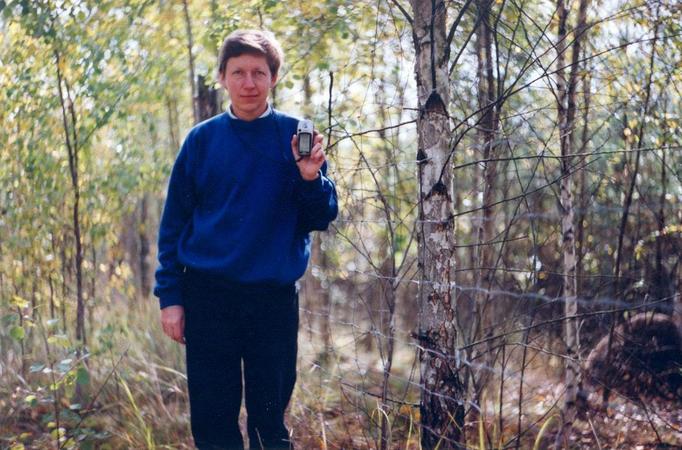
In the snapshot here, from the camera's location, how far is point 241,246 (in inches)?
103

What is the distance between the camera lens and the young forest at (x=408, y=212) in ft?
10.4

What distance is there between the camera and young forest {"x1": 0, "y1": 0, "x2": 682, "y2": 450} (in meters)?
3.18

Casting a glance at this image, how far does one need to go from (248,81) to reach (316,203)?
0.50m

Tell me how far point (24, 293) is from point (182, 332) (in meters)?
2.67

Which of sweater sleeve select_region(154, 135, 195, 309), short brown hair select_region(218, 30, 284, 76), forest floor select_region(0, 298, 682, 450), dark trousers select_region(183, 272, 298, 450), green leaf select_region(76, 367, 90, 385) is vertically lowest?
forest floor select_region(0, 298, 682, 450)

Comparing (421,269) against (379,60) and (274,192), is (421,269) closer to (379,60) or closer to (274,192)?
(274,192)

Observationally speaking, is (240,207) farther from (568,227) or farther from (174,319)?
(568,227)

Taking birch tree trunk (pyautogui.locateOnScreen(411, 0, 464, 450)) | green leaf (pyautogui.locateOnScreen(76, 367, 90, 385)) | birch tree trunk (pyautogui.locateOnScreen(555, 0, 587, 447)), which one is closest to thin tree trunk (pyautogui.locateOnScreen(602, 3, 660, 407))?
birch tree trunk (pyautogui.locateOnScreen(555, 0, 587, 447))

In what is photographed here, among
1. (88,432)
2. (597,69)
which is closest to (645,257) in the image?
(597,69)

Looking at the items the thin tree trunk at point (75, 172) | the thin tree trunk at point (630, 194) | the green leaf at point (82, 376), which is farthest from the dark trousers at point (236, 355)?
the thin tree trunk at point (75, 172)

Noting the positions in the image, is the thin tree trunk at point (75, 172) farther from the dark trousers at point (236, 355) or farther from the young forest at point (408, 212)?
the dark trousers at point (236, 355)

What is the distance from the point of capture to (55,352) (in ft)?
15.8

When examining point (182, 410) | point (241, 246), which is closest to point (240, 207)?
point (241, 246)

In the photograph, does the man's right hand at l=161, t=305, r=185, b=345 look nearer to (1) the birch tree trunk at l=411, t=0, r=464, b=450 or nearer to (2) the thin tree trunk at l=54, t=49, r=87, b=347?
(1) the birch tree trunk at l=411, t=0, r=464, b=450
